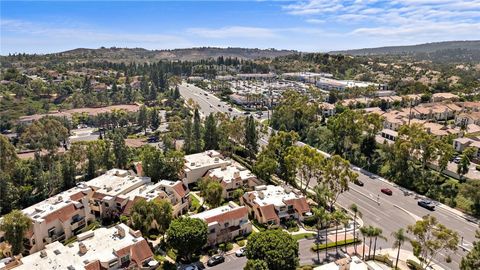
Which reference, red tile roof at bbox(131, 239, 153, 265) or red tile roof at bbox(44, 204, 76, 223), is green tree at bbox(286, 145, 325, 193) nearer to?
red tile roof at bbox(131, 239, 153, 265)

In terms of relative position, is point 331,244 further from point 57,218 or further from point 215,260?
point 57,218

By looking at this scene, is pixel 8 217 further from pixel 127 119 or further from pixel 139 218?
pixel 127 119

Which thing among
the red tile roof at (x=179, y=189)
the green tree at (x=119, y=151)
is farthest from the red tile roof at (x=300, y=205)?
the green tree at (x=119, y=151)

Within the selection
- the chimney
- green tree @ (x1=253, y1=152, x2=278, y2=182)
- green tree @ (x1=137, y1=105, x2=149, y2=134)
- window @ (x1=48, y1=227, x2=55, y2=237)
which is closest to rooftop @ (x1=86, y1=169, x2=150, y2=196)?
window @ (x1=48, y1=227, x2=55, y2=237)

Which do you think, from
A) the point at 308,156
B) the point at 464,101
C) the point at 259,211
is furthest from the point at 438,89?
the point at 259,211

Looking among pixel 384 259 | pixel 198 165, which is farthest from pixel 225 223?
pixel 198 165
